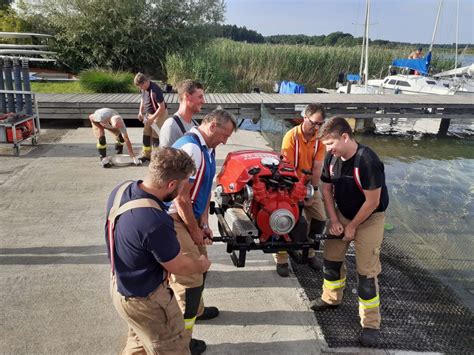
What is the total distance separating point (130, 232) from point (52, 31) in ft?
64.9

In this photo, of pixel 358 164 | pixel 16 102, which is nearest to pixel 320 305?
pixel 358 164

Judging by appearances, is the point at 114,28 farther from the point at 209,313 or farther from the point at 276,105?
the point at 209,313

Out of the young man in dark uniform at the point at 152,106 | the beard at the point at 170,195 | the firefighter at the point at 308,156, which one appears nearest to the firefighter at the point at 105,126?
the young man in dark uniform at the point at 152,106

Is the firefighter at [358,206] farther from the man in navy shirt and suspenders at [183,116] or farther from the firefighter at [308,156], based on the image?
the man in navy shirt and suspenders at [183,116]

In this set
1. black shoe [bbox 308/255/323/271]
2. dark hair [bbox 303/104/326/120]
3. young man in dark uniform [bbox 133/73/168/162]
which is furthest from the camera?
young man in dark uniform [bbox 133/73/168/162]

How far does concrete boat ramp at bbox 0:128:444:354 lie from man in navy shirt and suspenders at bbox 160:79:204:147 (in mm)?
1455

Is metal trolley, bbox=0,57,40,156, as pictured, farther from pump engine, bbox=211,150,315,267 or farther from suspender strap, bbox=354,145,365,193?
suspender strap, bbox=354,145,365,193

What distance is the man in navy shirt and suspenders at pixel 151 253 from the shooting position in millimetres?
1902

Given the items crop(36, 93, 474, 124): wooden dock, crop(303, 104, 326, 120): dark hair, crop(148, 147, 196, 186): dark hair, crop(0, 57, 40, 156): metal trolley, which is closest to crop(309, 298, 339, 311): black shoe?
crop(303, 104, 326, 120): dark hair

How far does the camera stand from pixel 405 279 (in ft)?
13.9

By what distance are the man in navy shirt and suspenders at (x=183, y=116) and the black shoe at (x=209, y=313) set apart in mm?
1452

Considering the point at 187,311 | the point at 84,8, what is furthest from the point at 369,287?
the point at 84,8

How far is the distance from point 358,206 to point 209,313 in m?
1.50

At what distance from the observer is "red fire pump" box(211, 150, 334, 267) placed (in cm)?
292
